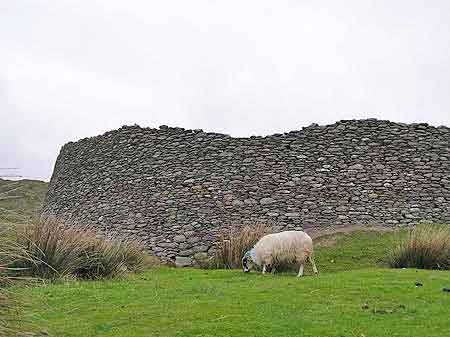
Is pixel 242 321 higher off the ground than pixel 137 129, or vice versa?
pixel 137 129

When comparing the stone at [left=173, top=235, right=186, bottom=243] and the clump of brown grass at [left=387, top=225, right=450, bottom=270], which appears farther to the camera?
the stone at [left=173, top=235, right=186, bottom=243]

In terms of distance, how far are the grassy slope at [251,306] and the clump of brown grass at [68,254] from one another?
0.71m

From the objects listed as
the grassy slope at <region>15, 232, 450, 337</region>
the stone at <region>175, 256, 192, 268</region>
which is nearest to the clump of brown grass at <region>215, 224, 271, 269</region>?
the stone at <region>175, 256, 192, 268</region>

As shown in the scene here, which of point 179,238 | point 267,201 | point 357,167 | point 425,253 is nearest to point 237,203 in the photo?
point 267,201

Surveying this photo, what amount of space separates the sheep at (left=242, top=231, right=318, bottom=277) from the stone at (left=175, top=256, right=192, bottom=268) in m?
4.65

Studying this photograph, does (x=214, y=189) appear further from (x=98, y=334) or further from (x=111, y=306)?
(x=98, y=334)

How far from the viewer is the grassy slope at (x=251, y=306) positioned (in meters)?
6.22

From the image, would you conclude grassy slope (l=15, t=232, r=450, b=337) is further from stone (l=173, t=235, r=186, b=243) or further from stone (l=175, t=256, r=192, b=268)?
stone (l=173, t=235, r=186, b=243)

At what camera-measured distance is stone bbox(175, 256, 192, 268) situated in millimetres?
16094

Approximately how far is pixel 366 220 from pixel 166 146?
6.97 meters

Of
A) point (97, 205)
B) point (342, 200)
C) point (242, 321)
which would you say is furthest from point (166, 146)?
point (242, 321)

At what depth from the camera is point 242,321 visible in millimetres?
6508

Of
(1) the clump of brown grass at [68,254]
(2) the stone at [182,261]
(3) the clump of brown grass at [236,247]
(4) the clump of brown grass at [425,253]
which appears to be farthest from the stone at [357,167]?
(1) the clump of brown grass at [68,254]

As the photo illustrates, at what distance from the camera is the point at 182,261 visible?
1633cm
